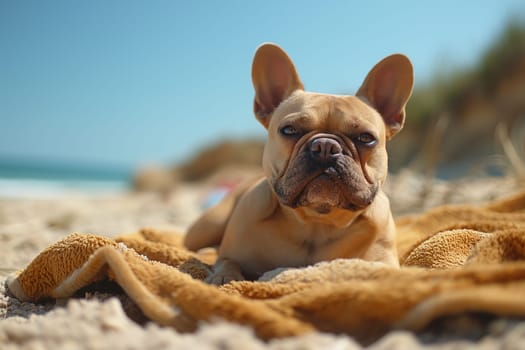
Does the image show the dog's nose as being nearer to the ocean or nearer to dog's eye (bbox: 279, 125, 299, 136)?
dog's eye (bbox: 279, 125, 299, 136)

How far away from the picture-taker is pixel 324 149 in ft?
6.33

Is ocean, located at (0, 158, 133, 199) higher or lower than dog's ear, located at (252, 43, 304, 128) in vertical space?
lower

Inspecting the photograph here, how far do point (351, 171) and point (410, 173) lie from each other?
292 cm

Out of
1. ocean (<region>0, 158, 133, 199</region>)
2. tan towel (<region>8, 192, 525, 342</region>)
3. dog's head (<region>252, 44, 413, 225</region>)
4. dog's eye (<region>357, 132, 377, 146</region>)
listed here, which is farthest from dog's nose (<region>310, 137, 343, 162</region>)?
ocean (<region>0, 158, 133, 199</region>)

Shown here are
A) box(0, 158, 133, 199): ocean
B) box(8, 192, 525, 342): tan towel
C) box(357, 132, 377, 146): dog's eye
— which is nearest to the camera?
box(8, 192, 525, 342): tan towel

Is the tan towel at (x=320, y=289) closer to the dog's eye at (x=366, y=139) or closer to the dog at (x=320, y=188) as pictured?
the dog at (x=320, y=188)

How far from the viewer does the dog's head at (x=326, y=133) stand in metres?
1.94

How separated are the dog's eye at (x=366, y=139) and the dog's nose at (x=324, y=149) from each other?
179mm

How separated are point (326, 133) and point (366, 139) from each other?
17 cm

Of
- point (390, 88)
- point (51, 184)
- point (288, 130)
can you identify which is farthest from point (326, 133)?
point (51, 184)

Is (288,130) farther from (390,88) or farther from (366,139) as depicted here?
(390,88)

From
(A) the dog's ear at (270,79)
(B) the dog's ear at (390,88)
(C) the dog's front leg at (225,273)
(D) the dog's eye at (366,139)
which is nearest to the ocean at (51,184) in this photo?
(A) the dog's ear at (270,79)

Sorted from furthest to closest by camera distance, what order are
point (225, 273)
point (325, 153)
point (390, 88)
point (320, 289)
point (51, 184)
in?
point (51, 184), point (390, 88), point (225, 273), point (325, 153), point (320, 289)

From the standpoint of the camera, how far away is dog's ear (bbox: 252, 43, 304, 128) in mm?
2506
